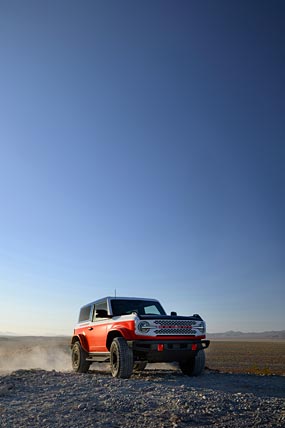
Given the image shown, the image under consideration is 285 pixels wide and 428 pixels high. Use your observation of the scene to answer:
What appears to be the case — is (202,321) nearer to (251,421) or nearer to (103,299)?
(103,299)

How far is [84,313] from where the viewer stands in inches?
553

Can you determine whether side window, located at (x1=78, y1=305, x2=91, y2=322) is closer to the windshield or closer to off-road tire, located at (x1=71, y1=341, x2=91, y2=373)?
off-road tire, located at (x1=71, y1=341, x2=91, y2=373)

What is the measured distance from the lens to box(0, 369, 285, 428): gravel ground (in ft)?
19.3

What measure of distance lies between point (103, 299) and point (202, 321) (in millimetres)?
3307

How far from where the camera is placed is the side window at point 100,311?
11.4m

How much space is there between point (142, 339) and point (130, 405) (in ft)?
11.3

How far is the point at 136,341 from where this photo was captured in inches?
395

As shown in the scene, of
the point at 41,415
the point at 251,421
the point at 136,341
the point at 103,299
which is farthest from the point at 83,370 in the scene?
the point at 251,421

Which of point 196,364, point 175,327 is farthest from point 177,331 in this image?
→ point 196,364

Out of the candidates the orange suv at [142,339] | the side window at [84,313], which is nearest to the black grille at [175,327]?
the orange suv at [142,339]

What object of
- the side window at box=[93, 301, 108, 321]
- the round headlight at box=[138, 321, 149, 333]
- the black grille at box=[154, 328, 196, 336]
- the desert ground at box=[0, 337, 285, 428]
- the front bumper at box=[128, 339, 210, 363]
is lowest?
the desert ground at box=[0, 337, 285, 428]

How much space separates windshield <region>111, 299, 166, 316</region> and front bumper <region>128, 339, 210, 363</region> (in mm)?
1956

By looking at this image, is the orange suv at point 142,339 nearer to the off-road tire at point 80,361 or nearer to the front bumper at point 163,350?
the front bumper at point 163,350

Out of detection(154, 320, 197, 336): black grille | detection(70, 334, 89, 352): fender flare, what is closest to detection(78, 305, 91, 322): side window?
detection(70, 334, 89, 352): fender flare
